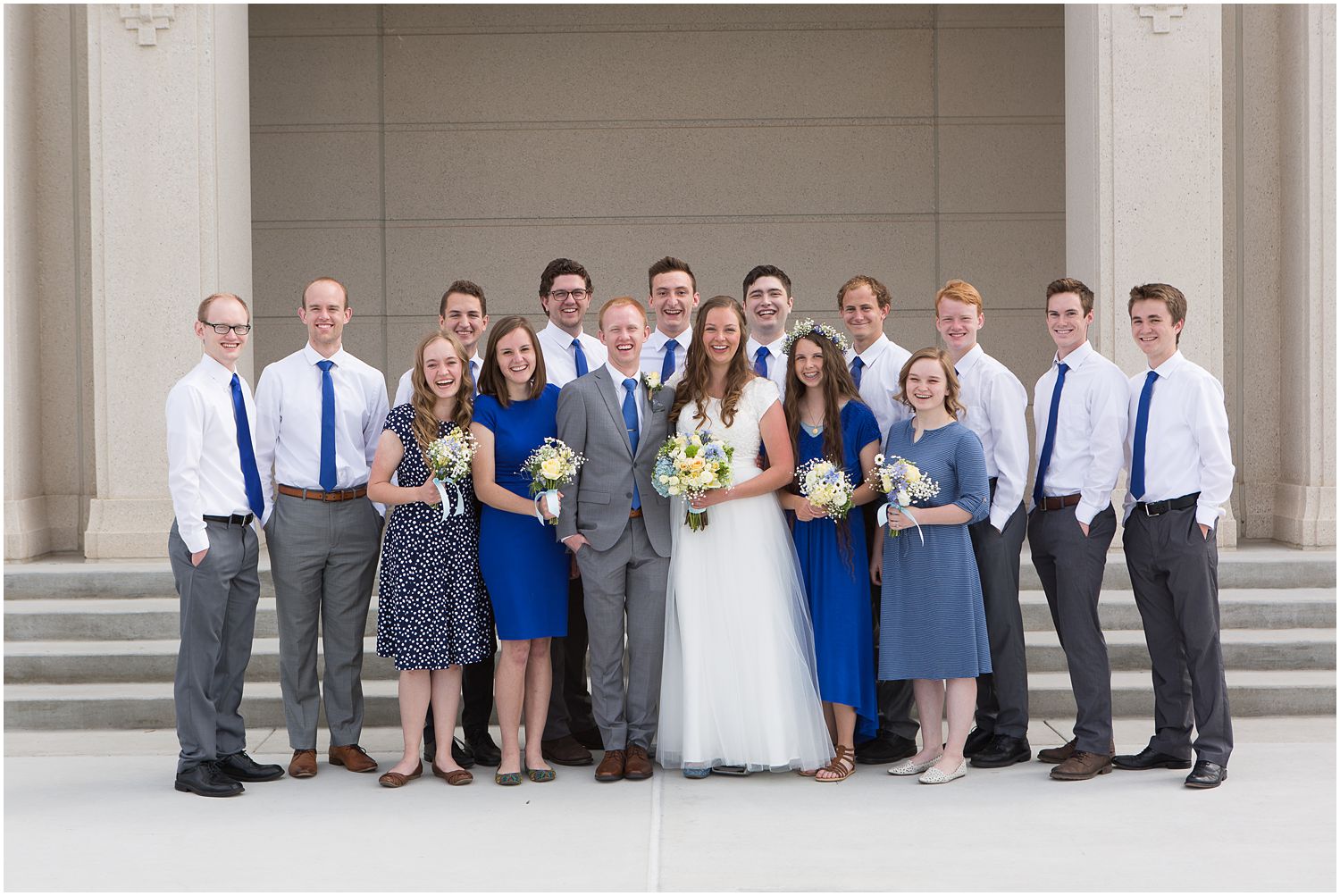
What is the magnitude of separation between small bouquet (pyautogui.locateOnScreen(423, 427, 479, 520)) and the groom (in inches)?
17.9

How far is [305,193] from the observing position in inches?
446

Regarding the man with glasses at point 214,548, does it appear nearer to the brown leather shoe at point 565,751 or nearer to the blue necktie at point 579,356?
the brown leather shoe at point 565,751

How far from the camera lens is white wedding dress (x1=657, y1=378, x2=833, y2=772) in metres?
5.62

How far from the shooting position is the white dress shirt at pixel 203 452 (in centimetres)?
550

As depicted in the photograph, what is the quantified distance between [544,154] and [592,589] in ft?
21.6

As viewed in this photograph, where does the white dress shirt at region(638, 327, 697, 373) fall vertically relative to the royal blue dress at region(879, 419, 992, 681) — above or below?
above

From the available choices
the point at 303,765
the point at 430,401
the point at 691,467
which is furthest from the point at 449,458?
the point at 303,765

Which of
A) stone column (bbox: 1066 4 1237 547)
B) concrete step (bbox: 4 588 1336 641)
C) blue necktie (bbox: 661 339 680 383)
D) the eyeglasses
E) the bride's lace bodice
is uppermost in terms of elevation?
stone column (bbox: 1066 4 1237 547)

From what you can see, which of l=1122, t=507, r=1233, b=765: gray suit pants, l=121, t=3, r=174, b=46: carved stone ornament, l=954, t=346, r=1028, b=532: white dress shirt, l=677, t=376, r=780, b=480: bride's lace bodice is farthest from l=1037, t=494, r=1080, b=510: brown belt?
l=121, t=3, r=174, b=46: carved stone ornament

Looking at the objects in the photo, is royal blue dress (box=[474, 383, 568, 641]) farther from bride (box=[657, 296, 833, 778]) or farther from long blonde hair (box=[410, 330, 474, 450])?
bride (box=[657, 296, 833, 778])

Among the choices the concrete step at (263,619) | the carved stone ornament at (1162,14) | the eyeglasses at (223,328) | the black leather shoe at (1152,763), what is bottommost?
the black leather shoe at (1152,763)

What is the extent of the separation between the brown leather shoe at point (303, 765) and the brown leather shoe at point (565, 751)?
1057 mm

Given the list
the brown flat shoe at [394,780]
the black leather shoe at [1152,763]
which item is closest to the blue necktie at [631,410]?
the brown flat shoe at [394,780]

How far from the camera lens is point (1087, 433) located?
5836 mm
